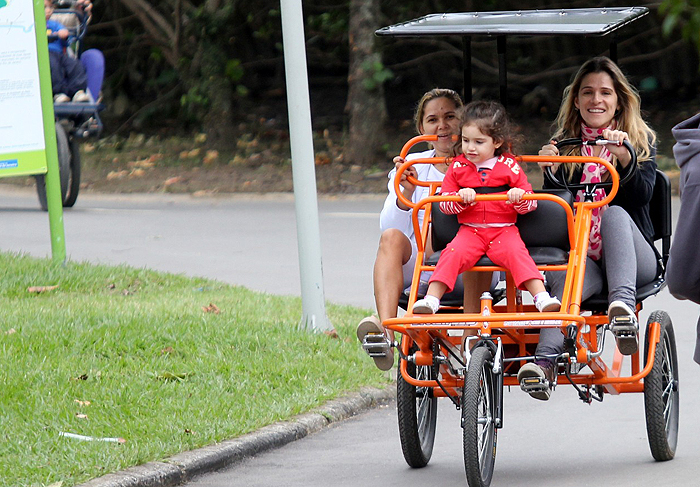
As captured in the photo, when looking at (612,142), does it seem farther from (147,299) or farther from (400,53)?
(400,53)

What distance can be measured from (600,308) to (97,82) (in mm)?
10871

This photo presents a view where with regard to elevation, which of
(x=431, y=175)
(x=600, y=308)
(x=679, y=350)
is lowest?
(x=679, y=350)

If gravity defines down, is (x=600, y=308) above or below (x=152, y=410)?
above

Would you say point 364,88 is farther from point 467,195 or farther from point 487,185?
point 467,195

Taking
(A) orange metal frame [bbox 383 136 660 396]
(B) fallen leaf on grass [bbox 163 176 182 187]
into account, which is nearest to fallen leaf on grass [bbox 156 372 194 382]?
(A) orange metal frame [bbox 383 136 660 396]

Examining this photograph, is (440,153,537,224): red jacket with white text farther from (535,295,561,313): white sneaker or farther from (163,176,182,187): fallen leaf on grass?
(163,176,182,187): fallen leaf on grass

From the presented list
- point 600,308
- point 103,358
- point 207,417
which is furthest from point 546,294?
point 103,358

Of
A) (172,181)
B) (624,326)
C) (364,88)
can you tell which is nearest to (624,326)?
(624,326)

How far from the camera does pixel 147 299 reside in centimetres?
859

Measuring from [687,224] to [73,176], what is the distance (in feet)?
38.3

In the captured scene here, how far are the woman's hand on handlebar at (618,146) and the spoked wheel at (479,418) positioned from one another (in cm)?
110

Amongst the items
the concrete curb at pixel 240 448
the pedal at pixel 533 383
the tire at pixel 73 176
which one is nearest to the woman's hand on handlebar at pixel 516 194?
the pedal at pixel 533 383

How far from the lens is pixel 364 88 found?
1800 centimetres

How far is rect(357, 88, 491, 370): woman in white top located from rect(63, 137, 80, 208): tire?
28.3ft
